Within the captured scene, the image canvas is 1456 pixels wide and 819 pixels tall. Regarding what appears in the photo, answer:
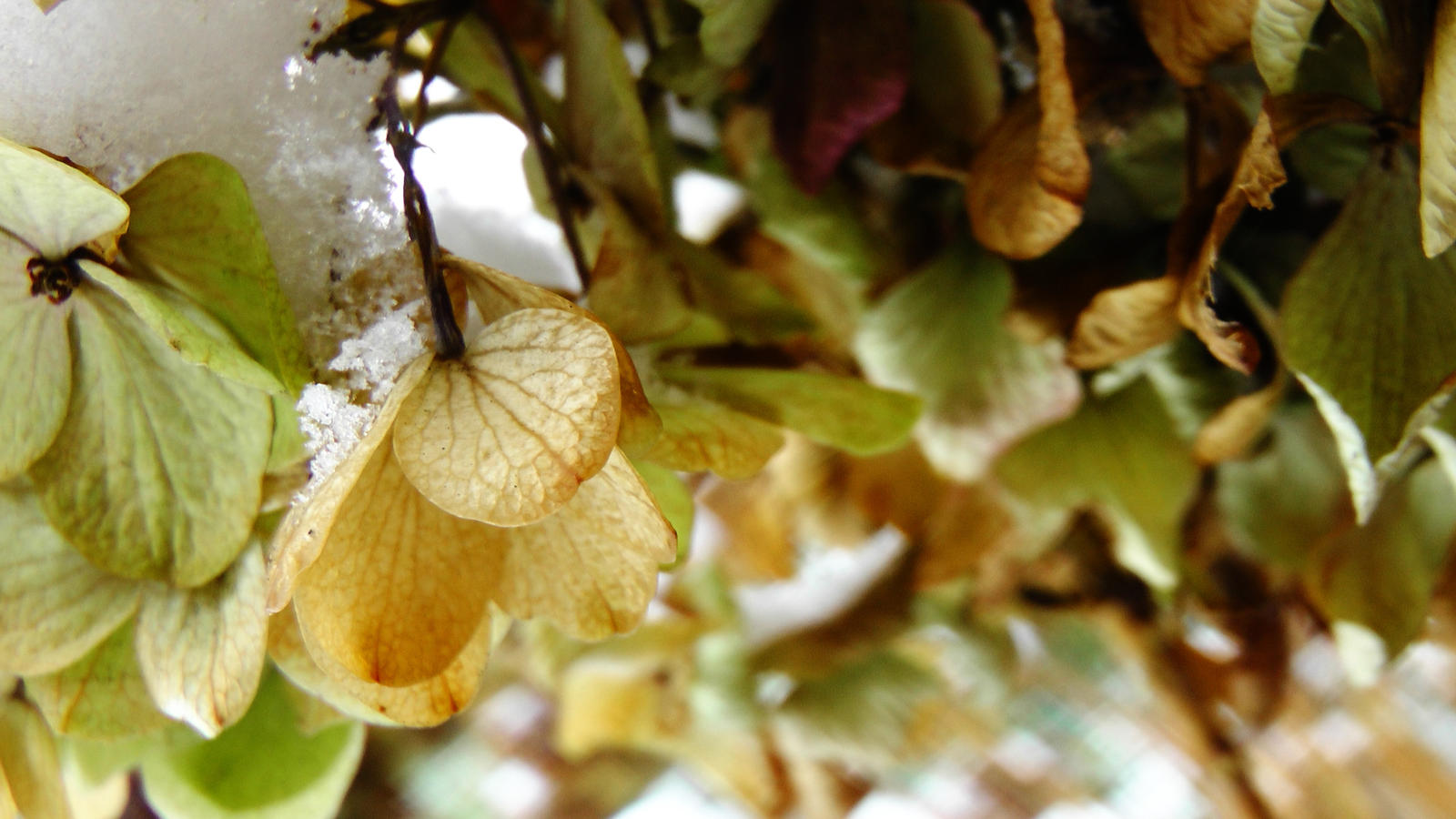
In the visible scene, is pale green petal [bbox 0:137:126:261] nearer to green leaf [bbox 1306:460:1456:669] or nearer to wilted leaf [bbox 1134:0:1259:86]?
wilted leaf [bbox 1134:0:1259:86]

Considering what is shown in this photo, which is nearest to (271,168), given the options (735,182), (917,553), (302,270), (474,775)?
(302,270)

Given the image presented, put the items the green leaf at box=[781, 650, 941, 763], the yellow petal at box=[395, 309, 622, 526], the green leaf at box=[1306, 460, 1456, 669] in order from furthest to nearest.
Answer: the green leaf at box=[781, 650, 941, 763] < the green leaf at box=[1306, 460, 1456, 669] < the yellow petal at box=[395, 309, 622, 526]

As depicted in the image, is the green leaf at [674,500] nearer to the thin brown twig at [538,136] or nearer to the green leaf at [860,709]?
the thin brown twig at [538,136]

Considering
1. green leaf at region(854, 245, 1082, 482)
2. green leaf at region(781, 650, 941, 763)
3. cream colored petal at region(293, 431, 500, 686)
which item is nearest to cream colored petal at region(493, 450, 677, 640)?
cream colored petal at region(293, 431, 500, 686)

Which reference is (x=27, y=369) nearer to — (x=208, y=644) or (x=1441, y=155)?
(x=208, y=644)

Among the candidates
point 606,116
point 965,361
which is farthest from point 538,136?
point 965,361

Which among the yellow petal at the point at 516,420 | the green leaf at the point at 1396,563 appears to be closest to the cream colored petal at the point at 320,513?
the yellow petal at the point at 516,420
